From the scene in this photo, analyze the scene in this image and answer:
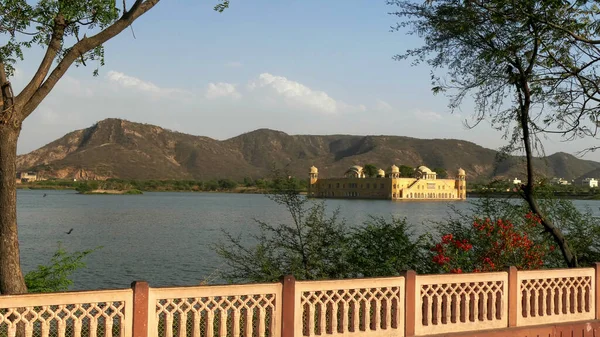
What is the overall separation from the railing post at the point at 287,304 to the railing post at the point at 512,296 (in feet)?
10.7

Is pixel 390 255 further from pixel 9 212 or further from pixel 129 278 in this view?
pixel 129 278

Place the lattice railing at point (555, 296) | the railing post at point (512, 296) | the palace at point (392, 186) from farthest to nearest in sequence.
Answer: the palace at point (392, 186)
the lattice railing at point (555, 296)
the railing post at point (512, 296)

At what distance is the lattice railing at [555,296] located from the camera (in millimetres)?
9156

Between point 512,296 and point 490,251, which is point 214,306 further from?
point 490,251

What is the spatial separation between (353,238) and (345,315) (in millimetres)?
8024

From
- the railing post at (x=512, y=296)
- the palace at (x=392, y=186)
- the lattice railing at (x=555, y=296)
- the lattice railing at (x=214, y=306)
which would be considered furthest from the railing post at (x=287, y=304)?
the palace at (x=392, y=186)

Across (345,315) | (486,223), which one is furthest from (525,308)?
(486,223)

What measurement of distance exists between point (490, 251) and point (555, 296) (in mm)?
4119

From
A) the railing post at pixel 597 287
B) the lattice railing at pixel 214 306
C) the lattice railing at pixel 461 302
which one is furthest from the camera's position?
the railing post at pixel 597 287

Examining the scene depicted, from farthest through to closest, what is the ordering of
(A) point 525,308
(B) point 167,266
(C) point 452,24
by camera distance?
1. (B) point 167,266
2. (C) point 452,24
3. (A) point 525,308

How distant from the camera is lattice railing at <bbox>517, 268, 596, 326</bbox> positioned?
9156 mm

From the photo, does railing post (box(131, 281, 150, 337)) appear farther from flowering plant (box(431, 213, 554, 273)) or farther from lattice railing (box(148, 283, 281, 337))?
flowering plant (box(431, 213, 554, 273))

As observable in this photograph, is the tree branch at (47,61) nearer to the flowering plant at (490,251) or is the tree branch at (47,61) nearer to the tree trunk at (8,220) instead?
the tree trunk at (8,220)

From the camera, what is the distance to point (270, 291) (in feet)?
24.5
